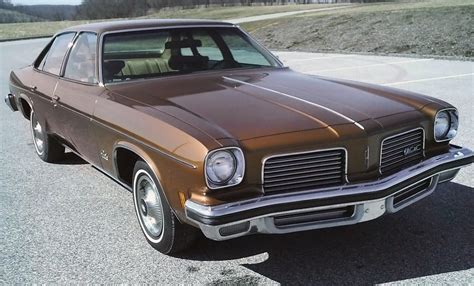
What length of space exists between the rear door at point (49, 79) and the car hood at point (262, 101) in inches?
43.9

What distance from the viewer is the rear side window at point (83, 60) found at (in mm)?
4289

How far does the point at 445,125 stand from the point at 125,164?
87.4 inches

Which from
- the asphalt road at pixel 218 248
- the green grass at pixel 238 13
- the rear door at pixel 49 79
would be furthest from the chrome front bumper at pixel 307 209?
the green grass at pixel 238 13

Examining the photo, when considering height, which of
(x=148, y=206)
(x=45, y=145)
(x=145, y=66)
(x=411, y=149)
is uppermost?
(x=145, y=66)

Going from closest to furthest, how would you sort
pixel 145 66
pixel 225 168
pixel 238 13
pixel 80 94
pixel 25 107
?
pixel 225 168 → pixel 80 94 → pixel 145 66 → pixel 25 107 → pixel 238 13

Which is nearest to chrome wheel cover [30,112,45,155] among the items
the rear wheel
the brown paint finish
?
the rear wheel

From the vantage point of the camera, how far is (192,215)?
9.26 ft

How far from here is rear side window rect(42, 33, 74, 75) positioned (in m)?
4.99

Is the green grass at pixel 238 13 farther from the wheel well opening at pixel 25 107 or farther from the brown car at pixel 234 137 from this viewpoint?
the brown car at pixel 234 137

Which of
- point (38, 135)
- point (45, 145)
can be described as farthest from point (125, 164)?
point (38, 135)

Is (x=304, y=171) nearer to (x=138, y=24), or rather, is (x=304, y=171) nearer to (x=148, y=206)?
(x=148, y=206)

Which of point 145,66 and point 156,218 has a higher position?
point 145,66

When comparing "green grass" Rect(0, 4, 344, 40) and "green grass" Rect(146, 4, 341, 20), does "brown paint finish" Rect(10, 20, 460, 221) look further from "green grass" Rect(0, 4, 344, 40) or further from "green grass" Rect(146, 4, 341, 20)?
"green grass" Rect(146, 4, 341, 20)

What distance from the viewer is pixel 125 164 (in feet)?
12.3
